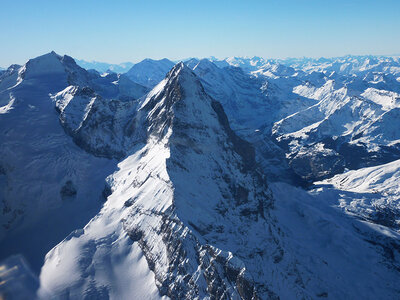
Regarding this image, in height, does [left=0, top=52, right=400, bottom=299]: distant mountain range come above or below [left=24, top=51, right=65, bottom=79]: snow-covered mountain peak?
below

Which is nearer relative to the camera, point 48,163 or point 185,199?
point 185,199

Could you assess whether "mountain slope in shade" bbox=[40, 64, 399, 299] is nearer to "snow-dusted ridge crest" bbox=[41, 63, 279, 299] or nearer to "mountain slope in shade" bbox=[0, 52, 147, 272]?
"snow-dusted ridge crest" bbox=[41, 63, 279, 299]

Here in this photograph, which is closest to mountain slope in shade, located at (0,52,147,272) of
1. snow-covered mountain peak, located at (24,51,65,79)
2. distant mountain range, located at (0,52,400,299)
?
distant mountain range, located at (0,52,400,299)

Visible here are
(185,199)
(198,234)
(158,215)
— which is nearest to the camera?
(198,234)

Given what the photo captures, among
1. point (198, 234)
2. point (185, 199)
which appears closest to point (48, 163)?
point (185, 199)

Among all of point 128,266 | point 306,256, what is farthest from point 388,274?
point 128,266

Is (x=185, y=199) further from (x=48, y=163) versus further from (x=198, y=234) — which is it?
(x=48, y=163)

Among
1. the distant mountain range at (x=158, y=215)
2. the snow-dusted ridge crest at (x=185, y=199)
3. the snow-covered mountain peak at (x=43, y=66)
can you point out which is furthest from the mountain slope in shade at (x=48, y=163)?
the snow-covered mountain peak at (x=43, y=66)

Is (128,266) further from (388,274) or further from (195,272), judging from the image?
(388,274)

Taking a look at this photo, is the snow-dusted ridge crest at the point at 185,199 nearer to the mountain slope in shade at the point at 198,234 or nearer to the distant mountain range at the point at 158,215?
the mountain slope in shade at the point at 198,234

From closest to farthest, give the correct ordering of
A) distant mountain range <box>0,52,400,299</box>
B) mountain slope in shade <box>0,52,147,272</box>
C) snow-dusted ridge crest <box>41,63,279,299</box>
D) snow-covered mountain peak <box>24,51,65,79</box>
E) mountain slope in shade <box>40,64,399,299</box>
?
snow-dusted ridge crest <box>41,63,279,299</box>, mountain slope in shade <box>40,64,399,299</box>, distant mountain range <box>0,52,400,299</box>, mountain slope in shade <box>0,52,147,272</box>, snow-covered mountain peak <box>24,51,65,79</box>

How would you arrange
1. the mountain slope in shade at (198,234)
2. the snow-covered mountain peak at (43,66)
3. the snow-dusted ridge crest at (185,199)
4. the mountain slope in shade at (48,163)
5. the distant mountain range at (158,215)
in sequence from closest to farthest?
the snow-dusted ridge crest at (185,199), the mountain slope in shade at (198,234), the distant mountain range at (158,215), the mountain slope in shade at (48,163), the snow-covered mountain peak at (43,66)
